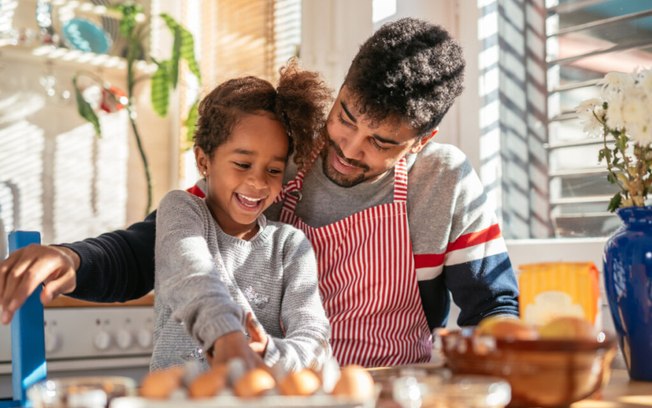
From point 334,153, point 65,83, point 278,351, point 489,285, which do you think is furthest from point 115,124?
point 278,351

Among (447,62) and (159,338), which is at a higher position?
(447,62)

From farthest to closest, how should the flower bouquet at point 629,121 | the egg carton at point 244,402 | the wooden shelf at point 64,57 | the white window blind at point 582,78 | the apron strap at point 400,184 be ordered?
the wooden shelf at point 64,57, the white window blind at point 582,78, the apron strap at point 400,184, the flower bouquet at point 629,121, the egg carton at point 244,402

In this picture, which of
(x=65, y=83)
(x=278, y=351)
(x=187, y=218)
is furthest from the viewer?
(x=65, y=83)

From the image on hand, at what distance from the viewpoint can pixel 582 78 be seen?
6.55ft

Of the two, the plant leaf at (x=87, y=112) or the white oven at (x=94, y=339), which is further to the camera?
the plant leaf at (x=87, y=112)

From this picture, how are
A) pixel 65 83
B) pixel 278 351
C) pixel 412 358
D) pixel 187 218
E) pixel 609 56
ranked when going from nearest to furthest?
pixel 278 351 → pixel 187 218 → pixel 412 358 → pixel 609 56 → pixel 65 83

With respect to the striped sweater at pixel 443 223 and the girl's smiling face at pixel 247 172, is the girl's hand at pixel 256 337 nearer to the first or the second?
the girl's smiling face at pixel 247 172

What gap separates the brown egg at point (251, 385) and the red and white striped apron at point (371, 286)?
778 mm

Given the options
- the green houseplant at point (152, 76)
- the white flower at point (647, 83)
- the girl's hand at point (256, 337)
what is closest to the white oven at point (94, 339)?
the green houseplant at point (152, 76)

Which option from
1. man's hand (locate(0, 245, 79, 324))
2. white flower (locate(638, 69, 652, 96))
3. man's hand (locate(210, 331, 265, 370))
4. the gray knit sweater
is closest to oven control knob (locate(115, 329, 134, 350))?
the gray knit sweater

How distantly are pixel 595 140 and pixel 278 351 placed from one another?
118 centimetres

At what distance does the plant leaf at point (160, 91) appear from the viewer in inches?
116

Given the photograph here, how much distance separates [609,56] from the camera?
6.35 ft

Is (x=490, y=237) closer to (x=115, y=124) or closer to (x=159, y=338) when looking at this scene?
(x=159, y=338)
